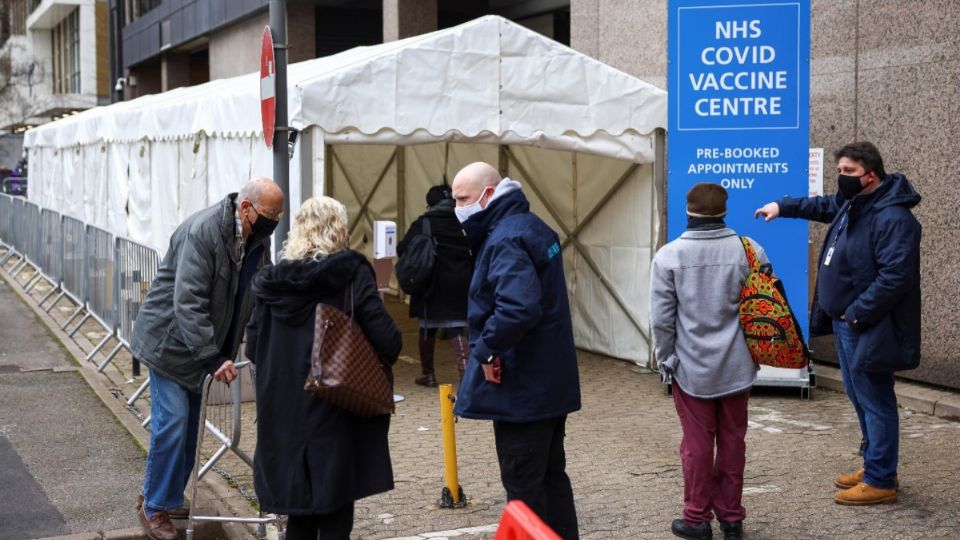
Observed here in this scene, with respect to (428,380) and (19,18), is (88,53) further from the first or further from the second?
(428,380)

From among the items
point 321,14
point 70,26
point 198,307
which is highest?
point 70,26

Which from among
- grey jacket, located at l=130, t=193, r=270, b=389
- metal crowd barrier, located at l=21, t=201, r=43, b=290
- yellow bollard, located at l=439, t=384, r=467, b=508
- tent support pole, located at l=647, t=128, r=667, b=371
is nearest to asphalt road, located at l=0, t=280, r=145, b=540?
grey jacket, located at l=130, t=193, r=270, b=389

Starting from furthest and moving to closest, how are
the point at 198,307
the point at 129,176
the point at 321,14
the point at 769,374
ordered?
1. the point at 321,14
2. the point at 129,176
3. the point at 769,374
4. the point at 198,307

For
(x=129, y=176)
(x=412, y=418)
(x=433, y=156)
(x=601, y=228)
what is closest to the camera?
(x=412, y=418)

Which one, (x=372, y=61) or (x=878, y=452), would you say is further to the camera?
(x=372, y=61)

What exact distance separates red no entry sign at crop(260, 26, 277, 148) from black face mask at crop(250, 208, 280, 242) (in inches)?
97.2

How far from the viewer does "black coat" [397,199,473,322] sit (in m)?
10.1

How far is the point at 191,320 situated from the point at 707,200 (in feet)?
8.40

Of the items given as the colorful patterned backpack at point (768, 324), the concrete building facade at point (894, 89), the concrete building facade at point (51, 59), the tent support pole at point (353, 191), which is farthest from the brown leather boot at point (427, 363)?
the concrete building facade at point (51, 59)

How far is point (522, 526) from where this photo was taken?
9.26 feet

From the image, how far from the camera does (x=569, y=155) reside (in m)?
12.4

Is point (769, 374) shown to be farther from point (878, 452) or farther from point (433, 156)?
point (433, 156)

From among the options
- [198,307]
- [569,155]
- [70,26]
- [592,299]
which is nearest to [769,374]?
[592,299]

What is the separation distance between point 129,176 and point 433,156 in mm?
4631
